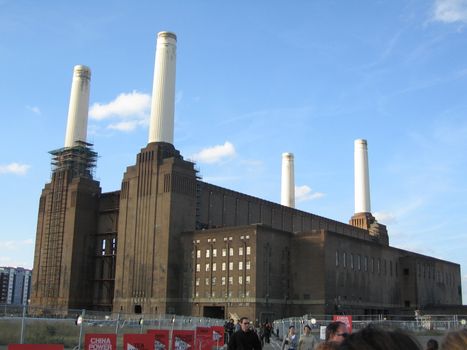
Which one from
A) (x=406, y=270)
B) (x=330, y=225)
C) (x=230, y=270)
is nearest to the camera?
(x=230, y=270)

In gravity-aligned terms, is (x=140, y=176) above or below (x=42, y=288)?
above

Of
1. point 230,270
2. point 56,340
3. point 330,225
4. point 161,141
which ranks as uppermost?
point 161,141

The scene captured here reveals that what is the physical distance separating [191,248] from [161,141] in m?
17.7

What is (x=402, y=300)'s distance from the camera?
345 ft

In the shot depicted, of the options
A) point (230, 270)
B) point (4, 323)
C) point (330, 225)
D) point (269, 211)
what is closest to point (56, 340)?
point (4, 323)

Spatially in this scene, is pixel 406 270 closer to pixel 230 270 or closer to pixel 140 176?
pixel 230 270

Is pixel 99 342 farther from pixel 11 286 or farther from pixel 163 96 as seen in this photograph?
pixel 11 286

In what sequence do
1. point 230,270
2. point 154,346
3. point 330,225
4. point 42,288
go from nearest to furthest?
point 154,346 → point 230,270 → point 42,288 → point 330,225

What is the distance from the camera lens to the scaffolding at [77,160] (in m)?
103

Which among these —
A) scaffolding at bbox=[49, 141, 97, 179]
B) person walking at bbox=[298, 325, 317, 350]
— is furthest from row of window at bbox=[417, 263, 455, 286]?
person walking at bbox=[298, 325, 317, 350]

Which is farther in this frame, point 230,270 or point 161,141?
point 161,141

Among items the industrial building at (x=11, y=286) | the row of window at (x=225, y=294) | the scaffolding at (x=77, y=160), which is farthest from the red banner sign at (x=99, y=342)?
the industrial building at (x=11, y=286)

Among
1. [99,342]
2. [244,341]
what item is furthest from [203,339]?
[244,341]

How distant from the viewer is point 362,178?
12569 centimetres
